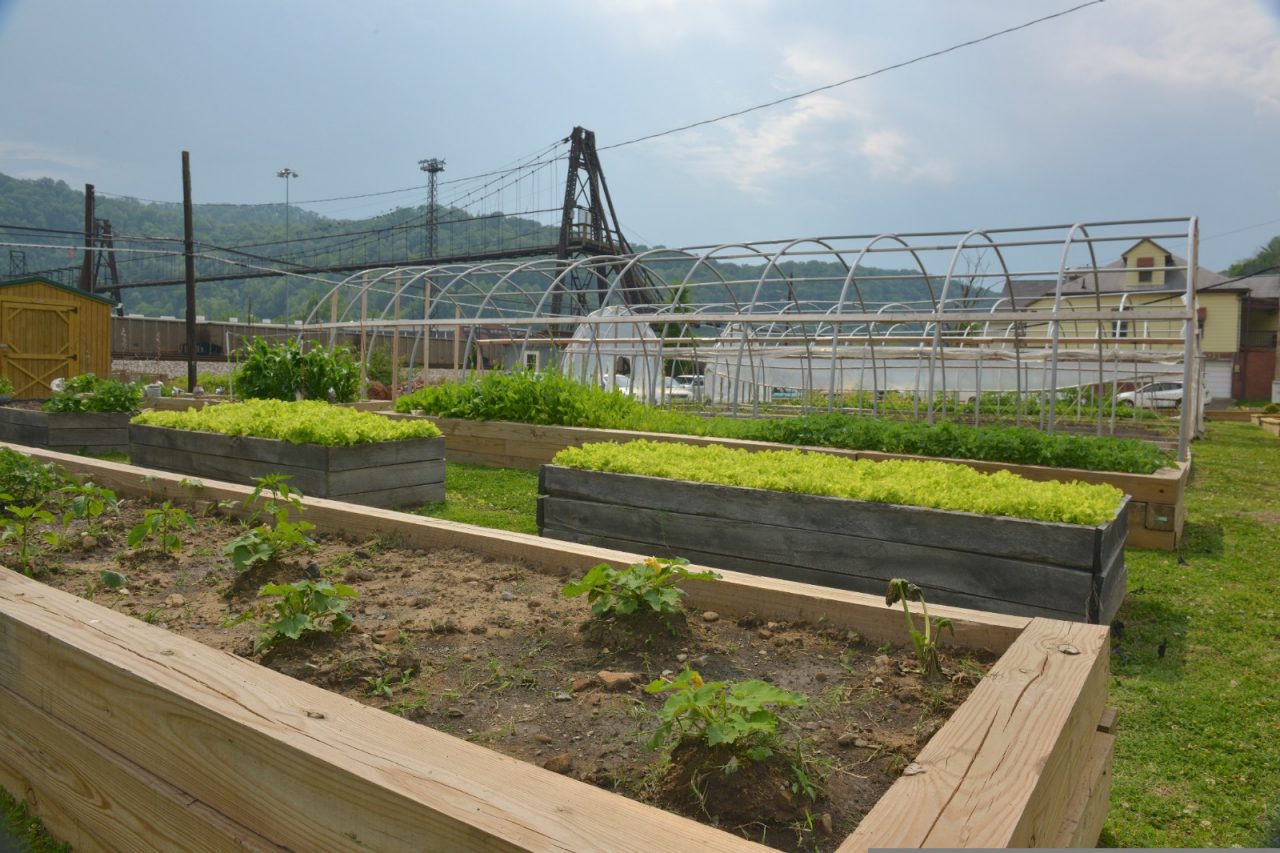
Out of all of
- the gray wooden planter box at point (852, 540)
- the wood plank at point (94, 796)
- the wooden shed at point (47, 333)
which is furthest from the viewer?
the wooden shed at point (47, 333)

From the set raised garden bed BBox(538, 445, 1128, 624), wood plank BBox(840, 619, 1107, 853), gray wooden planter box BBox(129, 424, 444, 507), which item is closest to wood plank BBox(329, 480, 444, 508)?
gray wooden planter box BBox(129, 424, 444, 507)

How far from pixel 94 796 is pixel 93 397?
10655 mm

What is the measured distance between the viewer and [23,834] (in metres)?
2.53

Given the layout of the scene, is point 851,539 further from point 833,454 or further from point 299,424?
point 299,424

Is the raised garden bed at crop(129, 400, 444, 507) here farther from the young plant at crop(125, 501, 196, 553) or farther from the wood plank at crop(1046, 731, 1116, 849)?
the wood plank at crop(1046, 731, 1116, 849)

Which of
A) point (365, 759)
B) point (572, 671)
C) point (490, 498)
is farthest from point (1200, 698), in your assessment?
point (490, 498)

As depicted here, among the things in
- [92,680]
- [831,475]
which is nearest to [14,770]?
[92,680]

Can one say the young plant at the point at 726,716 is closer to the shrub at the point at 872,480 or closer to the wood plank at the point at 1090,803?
the wood plank at the point at 1090,803

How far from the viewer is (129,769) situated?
2154mm

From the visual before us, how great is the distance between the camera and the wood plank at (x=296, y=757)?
57.1 inches

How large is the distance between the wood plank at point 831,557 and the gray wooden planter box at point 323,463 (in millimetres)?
2007

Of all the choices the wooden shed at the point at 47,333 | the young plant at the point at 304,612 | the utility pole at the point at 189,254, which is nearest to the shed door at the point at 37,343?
the wooden shed at the point at 47,333

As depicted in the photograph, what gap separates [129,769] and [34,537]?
270 cm

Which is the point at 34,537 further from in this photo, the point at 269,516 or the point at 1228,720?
the point at 1228,720
